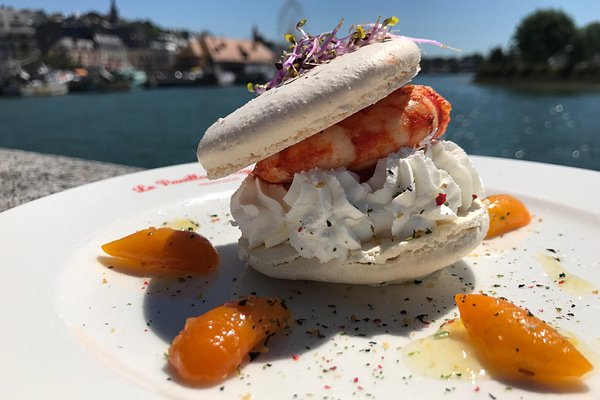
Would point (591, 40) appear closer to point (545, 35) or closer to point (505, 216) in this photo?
point (545, 35)

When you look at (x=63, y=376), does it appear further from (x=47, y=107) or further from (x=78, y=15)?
(x=78, y=15)

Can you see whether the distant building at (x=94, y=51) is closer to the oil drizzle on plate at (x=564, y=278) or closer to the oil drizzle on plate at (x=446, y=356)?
the oil drizzle on plate at (x=564, y=278)

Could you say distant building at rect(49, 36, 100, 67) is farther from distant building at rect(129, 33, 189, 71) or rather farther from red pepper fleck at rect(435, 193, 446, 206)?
red pepper fleck at rect(435, 193, 446, 206)

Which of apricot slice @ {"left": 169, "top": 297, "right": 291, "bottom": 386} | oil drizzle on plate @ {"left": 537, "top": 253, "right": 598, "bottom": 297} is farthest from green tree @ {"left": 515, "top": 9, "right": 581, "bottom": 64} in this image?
apricot slice @ {"left": 169, "top": 297, "right": 291, "bottom": 386}

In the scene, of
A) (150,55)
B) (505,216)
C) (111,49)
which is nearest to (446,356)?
(505,216)

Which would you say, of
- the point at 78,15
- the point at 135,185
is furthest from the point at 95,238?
the point at 78,15

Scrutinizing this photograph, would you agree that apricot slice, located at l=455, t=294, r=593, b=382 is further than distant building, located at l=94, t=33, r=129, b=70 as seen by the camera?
No
